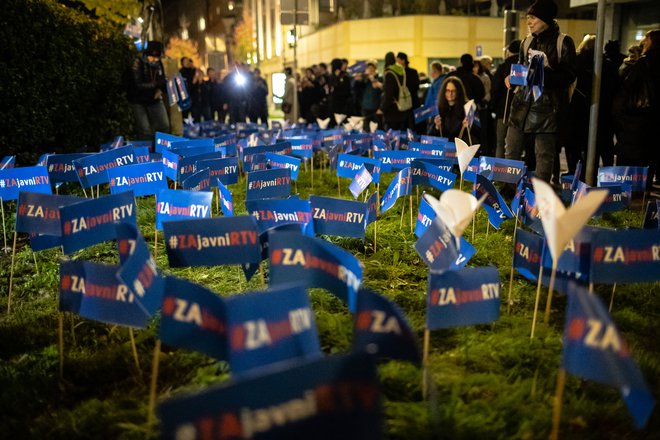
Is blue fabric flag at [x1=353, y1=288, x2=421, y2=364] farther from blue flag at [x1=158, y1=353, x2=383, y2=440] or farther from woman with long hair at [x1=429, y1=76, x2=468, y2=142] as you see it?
woman with long hair at [x1=429, y1=76, x2=468, y2=142]

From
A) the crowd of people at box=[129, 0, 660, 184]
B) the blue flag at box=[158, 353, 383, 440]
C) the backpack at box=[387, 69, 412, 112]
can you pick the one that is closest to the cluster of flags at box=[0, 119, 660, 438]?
the blue flag at box=[158, 353, 383, 440]

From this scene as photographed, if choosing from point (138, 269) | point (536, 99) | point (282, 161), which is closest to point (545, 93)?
point (536, 99)

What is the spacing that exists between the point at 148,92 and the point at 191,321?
30.4ft

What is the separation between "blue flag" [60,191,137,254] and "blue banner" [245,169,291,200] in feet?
5.52

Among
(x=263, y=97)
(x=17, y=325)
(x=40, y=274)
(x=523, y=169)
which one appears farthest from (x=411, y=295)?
(x=263, y=97)

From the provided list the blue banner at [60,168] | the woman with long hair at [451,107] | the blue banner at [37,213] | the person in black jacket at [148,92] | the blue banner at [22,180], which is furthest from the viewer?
the person in black jacket at [148,92]

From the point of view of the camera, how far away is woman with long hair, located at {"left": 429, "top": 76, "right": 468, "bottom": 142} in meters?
9.73

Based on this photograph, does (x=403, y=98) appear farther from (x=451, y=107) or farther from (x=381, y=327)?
(x=381, y=327)

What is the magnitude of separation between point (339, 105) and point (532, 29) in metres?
9.80

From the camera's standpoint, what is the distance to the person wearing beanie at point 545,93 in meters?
6.41

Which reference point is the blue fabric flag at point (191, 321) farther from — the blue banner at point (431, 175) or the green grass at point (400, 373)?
the blue banner at point (431, 175)

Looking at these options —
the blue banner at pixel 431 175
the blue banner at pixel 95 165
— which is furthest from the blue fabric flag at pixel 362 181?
the blue banner at pixel 95 165

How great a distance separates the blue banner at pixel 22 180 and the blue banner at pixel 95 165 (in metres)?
0.64

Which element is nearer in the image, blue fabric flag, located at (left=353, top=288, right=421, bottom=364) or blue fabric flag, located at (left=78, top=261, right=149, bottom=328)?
blue fabric flag, located at (left=353, top=288, right=421, bottom=364)
